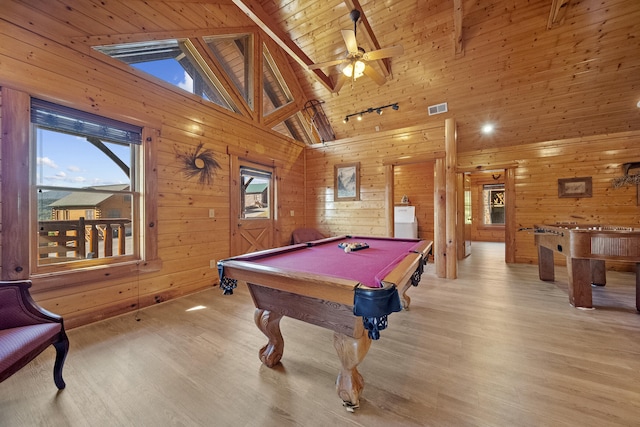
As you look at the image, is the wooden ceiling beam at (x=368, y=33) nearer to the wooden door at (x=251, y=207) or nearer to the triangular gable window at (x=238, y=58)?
the triangular gable window at (x=238, y=58)

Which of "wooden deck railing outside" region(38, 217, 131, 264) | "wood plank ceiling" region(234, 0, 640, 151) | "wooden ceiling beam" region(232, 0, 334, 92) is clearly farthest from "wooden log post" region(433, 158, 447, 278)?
"wooden deck railing outside" region(38, 217, 131, 264)

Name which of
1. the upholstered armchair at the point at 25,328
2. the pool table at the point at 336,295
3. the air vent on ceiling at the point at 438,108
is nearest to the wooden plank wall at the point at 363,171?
Answer: the air vent on ceiling at the point at 438,108

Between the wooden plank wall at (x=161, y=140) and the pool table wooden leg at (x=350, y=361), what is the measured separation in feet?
8.96

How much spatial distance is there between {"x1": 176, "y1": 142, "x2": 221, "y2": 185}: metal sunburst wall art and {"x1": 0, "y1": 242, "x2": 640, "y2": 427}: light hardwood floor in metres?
1.87

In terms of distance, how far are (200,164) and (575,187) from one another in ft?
23.4

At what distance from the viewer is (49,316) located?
5.19 feet

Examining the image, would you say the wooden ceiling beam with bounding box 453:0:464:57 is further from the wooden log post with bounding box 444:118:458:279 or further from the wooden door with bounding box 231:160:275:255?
the wooden door with bounding box 231:160:275:255

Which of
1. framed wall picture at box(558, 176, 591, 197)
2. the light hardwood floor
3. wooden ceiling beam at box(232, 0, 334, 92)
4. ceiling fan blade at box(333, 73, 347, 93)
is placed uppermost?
wooden ceiling beam at box(232, 0, 334, 92)

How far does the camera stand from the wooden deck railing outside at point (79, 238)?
7.71 ft

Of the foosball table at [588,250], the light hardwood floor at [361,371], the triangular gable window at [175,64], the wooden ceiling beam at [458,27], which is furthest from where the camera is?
the wooden ceiling beam at [458,27]

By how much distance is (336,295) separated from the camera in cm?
119

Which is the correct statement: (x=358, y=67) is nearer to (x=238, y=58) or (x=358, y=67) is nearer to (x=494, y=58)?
(x=238, y=58)

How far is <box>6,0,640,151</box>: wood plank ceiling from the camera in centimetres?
300

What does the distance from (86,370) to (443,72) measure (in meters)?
5.96
